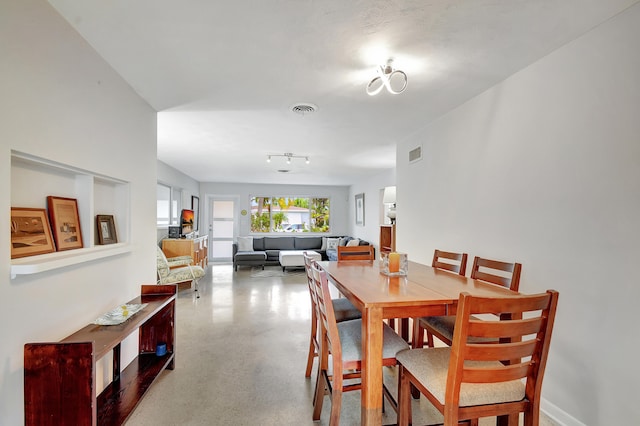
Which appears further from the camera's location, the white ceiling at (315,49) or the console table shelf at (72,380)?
the white ceiling at (315,49)

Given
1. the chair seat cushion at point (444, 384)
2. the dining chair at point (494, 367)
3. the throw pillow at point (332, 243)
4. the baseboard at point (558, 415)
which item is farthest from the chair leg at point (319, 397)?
the throw pillow at point (332, 243)

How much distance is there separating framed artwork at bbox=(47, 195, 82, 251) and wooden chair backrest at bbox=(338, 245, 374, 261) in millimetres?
2025

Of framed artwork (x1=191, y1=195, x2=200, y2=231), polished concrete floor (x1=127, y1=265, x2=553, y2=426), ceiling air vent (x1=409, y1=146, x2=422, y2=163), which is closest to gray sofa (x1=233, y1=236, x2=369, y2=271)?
framed artwork (x1=191, y1=195, x2=200, y2=231)

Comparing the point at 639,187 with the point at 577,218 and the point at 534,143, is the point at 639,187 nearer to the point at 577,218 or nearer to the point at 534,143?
the point at 577,218

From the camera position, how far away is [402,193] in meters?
3.96

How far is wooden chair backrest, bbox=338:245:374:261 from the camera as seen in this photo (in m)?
2.99

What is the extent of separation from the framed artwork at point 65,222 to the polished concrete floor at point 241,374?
1.13 metres

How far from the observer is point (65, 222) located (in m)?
1.70

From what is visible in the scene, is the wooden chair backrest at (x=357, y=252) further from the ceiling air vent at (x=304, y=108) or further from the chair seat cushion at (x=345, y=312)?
the ceiling air vent at (x=304, y=108)

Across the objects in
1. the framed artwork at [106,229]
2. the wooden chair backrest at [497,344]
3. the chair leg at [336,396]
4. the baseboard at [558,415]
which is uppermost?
the framed artwork at [106,229]

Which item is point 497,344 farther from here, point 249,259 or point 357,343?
point 249,259

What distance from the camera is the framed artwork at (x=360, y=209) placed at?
26.4 ft

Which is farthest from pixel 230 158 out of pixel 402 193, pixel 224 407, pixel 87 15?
pixel 224 407

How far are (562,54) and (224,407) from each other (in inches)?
120
